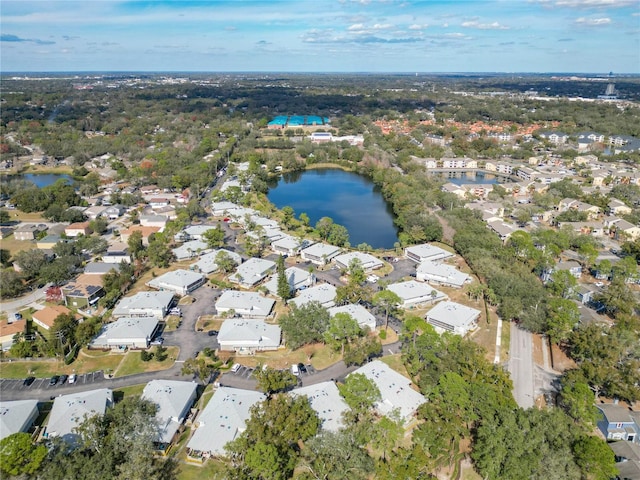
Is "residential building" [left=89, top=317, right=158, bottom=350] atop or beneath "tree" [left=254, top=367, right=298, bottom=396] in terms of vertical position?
beneath

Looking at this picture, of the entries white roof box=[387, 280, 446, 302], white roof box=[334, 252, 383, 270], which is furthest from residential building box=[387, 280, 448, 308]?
white roof box=[334, 252, 383, 270]

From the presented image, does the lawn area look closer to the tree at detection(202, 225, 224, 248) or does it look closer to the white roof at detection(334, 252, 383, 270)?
the tree at detection(202, 225, 224, 248)

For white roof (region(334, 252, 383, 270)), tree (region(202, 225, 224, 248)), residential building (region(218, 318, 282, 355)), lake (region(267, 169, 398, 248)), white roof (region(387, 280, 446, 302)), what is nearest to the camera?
residential building (region(218, 318, 282, 355))

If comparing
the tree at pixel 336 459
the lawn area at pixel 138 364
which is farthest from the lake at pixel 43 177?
the tree at pixel 336 459

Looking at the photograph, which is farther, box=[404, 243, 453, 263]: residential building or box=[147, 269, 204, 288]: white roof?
box=[404, 243, 453, 263]: residential building

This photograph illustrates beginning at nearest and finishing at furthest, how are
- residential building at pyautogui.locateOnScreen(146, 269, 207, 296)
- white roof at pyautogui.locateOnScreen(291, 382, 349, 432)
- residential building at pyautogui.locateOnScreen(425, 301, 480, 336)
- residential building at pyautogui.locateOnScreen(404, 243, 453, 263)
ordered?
white roof at pyautogui.locateOnScreen(291, 382, 349, 432) → residential building at pyautogui.locateOnScreen(425, 301, 480, 336) → residential building at pyautogui.locateOnScreen(146, 269, 207, 296) → residential building at pyautogui.locateOnScreen(404, 243, 453, 263)

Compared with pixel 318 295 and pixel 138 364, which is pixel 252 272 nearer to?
pixel 318 295

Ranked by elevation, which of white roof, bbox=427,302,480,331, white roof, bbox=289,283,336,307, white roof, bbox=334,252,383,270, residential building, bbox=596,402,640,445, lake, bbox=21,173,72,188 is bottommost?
residential building, bbox=596,402,640,445

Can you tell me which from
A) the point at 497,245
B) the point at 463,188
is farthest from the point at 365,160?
the point at 497,245
